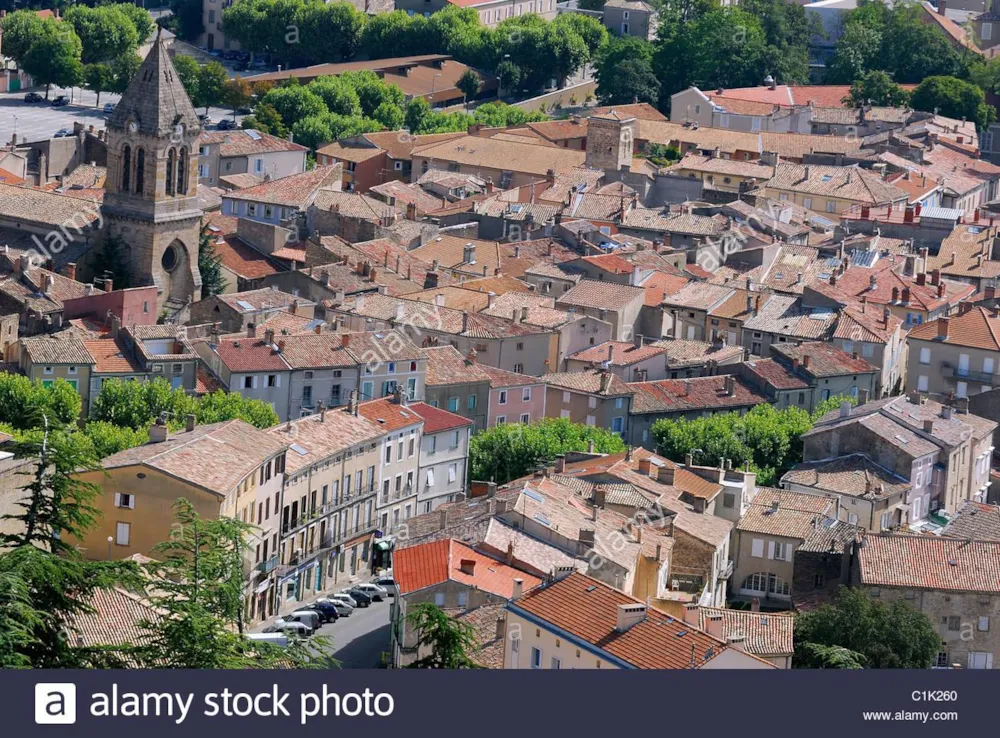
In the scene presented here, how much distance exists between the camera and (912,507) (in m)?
75.9

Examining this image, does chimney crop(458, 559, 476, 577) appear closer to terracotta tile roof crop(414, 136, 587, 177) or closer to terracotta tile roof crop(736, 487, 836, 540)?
terracotta tile roof crop(736, 487, 836, 540)

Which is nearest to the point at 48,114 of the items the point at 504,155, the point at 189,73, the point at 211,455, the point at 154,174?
the point at 189,73

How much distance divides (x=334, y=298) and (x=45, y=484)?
55.4 metres

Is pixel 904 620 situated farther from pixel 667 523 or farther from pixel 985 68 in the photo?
pixel 985 68

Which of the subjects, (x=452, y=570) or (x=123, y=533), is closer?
(x=452, y=570)

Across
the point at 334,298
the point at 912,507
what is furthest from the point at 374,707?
the point at 334,298

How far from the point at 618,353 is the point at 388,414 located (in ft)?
53.8

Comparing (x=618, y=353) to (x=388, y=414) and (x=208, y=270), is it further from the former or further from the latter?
(x=208, y=270)

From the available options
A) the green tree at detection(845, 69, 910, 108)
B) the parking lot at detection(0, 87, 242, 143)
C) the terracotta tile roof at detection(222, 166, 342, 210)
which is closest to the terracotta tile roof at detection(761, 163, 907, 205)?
the terracotta tile roof at detection(222, 166, 342, 210)

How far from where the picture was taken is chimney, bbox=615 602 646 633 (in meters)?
47.9

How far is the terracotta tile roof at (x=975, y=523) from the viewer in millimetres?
69688

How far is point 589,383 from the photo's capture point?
8412 cm

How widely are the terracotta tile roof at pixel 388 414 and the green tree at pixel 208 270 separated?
65.3 ft

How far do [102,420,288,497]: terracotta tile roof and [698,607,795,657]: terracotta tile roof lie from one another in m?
12.8
